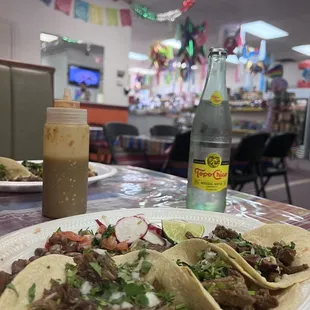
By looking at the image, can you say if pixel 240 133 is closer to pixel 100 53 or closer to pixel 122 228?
pixel 100 53

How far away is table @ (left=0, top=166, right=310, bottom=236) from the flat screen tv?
209 inches

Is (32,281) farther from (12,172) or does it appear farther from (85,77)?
(85,77)

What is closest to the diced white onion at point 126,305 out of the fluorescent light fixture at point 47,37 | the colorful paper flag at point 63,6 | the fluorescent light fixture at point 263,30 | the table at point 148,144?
the table at point 148,144

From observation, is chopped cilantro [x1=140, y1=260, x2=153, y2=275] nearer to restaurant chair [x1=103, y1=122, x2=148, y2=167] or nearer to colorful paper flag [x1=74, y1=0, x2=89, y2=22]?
restaurant chair [x1=103, y1=122, x2=148, y2=167]

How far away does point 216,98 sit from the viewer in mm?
1007

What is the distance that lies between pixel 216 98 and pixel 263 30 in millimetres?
6990

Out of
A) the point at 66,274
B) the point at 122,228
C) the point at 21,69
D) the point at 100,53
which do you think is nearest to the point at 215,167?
the point at 122,228

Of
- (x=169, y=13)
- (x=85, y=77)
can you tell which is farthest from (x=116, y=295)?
(x=85, y=77)

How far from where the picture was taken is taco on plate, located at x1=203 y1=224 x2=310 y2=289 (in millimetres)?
541

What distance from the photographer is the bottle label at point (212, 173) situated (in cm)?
88

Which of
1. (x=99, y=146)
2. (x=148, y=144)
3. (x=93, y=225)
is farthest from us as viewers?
(x=99, y=146)

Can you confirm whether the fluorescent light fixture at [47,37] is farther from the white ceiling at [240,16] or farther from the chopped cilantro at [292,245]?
the chopped cilantro at [292,245]

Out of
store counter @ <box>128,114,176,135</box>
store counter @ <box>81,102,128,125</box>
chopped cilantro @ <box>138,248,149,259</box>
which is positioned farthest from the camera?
store counter @ <box>128,114,176,135</box>

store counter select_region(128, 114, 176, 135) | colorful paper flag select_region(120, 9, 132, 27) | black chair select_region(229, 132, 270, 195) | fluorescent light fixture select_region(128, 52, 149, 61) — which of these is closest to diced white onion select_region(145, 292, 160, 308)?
black chair select_region(229, 132, 270, 195)
